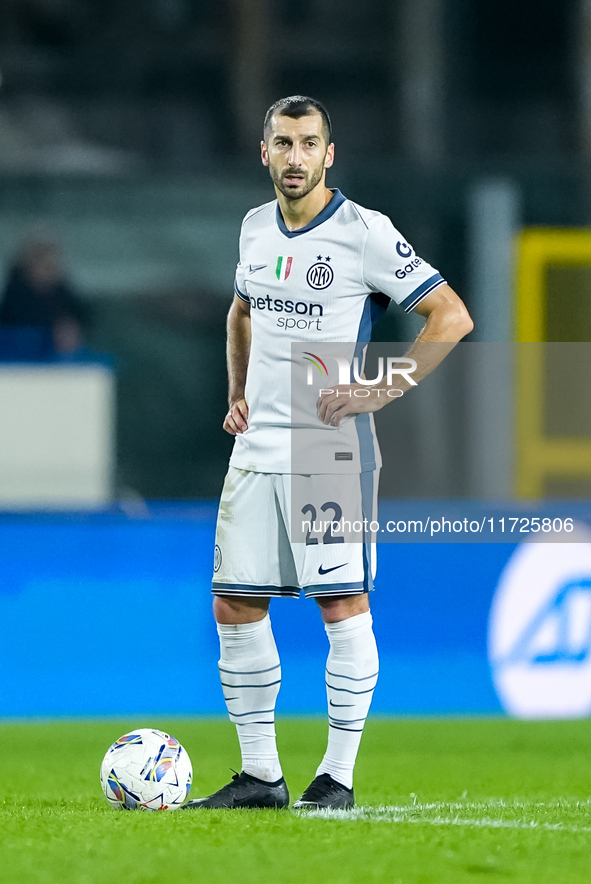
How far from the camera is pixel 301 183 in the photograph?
3.94 m

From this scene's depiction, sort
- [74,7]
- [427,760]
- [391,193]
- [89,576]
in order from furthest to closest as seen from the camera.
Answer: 1. [74,7]
2. [391,193]
3. [89,576]
4. [427,760]

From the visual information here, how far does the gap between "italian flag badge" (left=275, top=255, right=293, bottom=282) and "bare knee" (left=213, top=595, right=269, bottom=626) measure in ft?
2.81

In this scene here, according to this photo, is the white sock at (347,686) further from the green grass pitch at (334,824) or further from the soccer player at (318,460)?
the green grass pitch at (334,824)

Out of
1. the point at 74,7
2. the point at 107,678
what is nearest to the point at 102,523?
the point at 107,678

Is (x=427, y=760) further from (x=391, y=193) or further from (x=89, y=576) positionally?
(x=391, y=193)

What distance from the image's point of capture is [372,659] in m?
3.96

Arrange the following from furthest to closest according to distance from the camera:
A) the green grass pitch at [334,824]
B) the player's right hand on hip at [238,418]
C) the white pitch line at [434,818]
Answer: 1. the player's right hand on hip at [238,418]
2. the white pitch line at [434,818]
3. the green grass pitch at [334,824]

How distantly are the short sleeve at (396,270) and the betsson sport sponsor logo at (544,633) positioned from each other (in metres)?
2.75

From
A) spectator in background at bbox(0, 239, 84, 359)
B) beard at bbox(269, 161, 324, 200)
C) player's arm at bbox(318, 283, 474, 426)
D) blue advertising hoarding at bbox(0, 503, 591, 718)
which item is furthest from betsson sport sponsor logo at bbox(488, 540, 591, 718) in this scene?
spectator in background at bbox(0, 239, 84, 359)

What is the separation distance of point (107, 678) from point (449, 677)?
→ 4.86ft

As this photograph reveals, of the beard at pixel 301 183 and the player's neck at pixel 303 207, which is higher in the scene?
the beard at pixel 301 183

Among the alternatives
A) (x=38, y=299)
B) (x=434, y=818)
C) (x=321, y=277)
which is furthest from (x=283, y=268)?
(x=38, y=299)

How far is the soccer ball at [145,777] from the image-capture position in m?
3.91

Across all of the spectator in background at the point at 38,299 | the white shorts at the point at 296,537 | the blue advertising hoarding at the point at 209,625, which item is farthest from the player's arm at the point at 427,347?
the spectator in background at the point at 38,299
